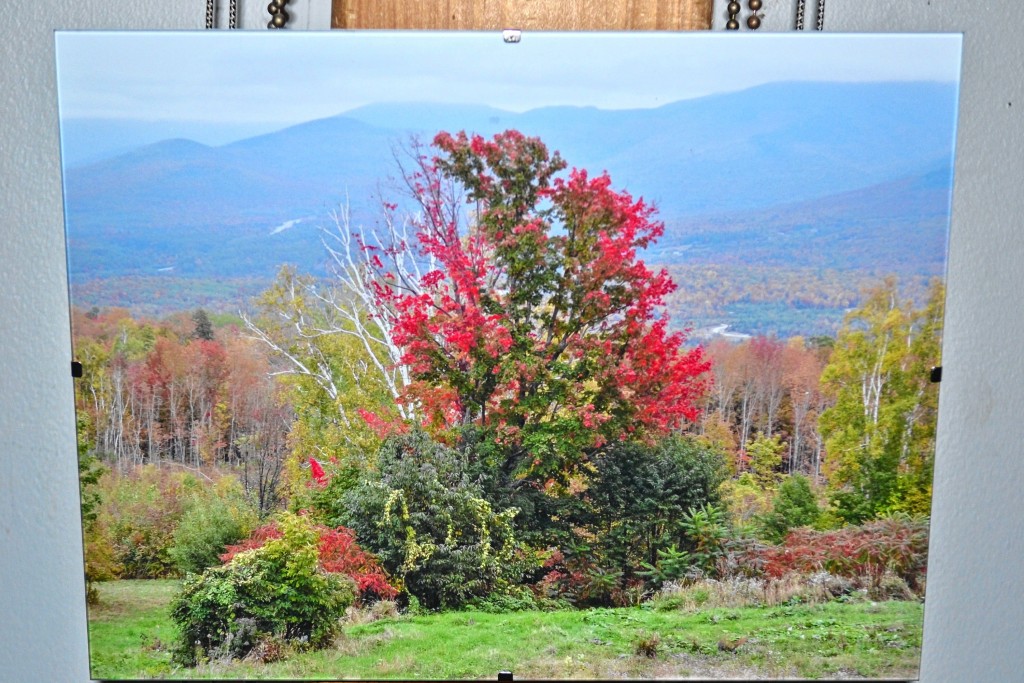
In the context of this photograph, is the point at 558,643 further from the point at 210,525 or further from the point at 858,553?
the point at 210,525

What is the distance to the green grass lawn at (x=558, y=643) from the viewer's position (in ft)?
7.98

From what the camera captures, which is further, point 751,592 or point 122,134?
point 751,592

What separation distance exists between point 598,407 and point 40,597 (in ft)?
5.72

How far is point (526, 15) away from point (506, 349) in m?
0.94

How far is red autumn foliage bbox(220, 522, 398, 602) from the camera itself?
2.42 m

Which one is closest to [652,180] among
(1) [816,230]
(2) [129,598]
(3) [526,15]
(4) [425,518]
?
(1) [816,230]

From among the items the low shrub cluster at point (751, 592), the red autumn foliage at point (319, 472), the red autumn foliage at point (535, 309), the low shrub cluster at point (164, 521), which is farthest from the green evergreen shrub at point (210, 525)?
the low shrub cluster at point (751, 592)

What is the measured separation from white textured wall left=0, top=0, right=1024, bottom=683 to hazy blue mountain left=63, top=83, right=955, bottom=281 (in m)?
0.16

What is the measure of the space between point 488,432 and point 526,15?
1.18 meters

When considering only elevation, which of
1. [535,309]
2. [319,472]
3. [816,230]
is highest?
[816,230]

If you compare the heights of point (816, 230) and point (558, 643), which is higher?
point (816, 230)

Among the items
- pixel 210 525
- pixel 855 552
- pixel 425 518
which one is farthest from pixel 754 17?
pixel 210 525

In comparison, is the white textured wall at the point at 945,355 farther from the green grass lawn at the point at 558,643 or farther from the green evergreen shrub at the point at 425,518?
the green evergreen shrub at the point at 425,518

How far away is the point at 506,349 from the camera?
2.38m
